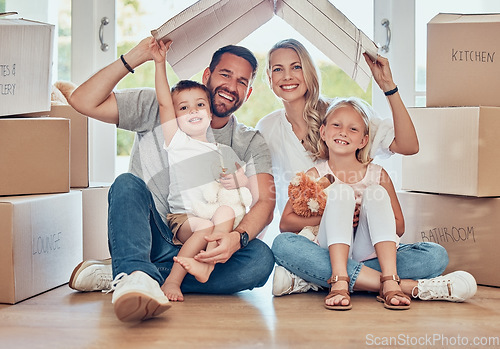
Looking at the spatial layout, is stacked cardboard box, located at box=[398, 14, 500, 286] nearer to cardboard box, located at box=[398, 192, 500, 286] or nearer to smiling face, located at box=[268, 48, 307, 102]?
cardboard box, located at box=[398, 192, 500, 286]

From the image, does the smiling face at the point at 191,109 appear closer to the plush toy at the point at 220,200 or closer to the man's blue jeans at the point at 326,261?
the plush toy at the point at 220,200

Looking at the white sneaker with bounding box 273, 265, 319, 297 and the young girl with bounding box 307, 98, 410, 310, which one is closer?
the young girl with bounding box 307, 98, 410, 310

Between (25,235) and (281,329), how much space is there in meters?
0.69

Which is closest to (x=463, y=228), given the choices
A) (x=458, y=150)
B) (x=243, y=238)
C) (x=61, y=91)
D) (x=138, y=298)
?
(x=458, y=150)

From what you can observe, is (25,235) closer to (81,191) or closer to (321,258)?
(81,191)

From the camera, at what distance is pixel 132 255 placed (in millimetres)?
1395

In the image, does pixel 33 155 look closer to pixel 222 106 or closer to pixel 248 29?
pixel 222 106

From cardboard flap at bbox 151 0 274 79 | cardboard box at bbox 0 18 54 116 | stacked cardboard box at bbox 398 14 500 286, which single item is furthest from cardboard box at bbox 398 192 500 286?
cardboard box at bbox 0 18 54 116

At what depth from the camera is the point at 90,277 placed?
5.33 feet

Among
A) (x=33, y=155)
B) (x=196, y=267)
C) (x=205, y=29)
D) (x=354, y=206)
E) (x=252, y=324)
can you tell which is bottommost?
→ (x=252, y=324)

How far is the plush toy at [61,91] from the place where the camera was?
196cm

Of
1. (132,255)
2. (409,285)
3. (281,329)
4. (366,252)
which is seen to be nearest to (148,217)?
(132,255)

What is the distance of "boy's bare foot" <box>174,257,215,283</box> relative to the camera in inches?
56.5

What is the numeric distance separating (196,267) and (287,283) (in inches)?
10.7
